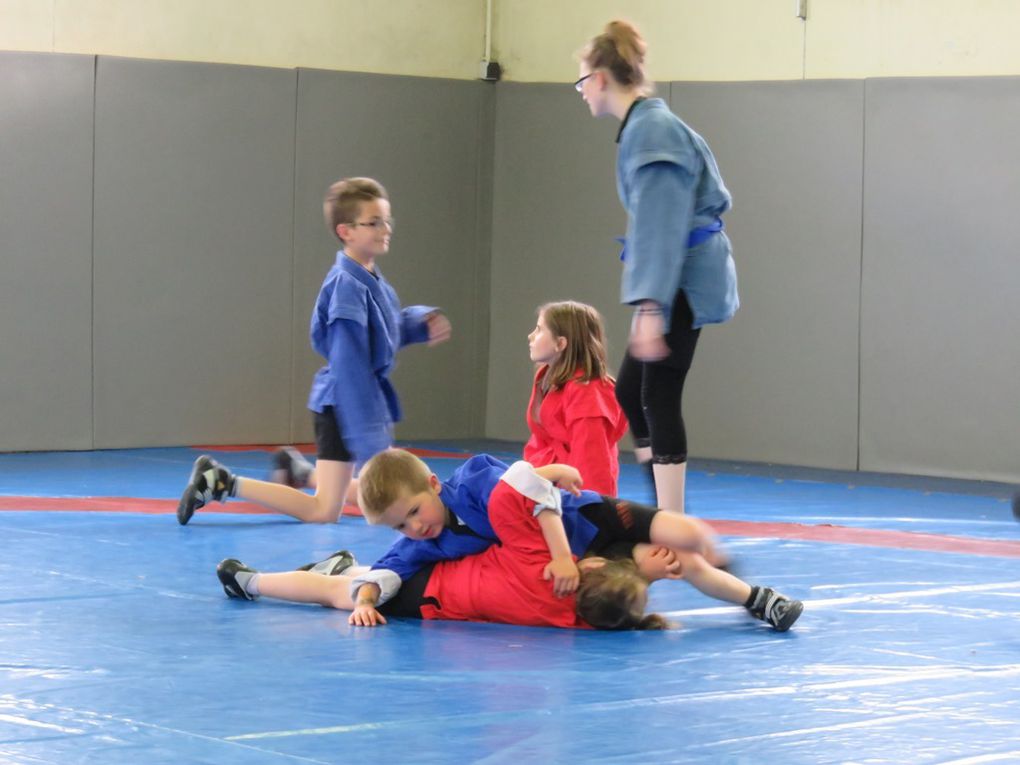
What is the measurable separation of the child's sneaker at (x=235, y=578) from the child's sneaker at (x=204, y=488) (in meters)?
1.40

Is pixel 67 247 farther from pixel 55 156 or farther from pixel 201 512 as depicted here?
pixel 201 512

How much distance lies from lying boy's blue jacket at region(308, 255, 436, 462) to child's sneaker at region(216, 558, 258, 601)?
1.02 m

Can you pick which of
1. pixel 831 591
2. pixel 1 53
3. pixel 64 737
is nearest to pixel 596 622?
pixel 831 591

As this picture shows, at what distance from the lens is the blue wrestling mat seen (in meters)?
2.63

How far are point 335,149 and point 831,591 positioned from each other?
5442 mm

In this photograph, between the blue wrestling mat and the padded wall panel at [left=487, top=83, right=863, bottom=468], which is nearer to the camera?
the blue wrestling mat

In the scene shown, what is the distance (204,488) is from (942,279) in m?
4.23

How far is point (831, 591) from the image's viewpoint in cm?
431

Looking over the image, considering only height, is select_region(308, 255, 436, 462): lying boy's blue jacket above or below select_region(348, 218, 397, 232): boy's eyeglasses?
below

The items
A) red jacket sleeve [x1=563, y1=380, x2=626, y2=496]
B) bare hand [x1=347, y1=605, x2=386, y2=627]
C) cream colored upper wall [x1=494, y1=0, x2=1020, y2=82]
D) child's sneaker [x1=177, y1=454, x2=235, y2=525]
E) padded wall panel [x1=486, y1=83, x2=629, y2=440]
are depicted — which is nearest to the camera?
bare hand [x1=347, y1=605, x2=386, y2=627]

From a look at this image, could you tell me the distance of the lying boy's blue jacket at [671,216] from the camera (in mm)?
4164

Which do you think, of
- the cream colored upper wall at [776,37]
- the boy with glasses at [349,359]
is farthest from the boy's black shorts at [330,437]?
the cream colored upper wall at [776,37]

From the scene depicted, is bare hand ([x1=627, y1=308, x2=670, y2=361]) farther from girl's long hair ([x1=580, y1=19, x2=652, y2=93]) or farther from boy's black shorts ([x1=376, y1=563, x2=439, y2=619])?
boy's black shorts ([x1=376, y1=563, x2=439, y2=619])

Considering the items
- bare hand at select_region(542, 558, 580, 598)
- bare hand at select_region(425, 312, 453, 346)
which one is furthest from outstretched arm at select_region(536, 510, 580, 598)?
bare hand at select_region(425, 312, 453, 346)
